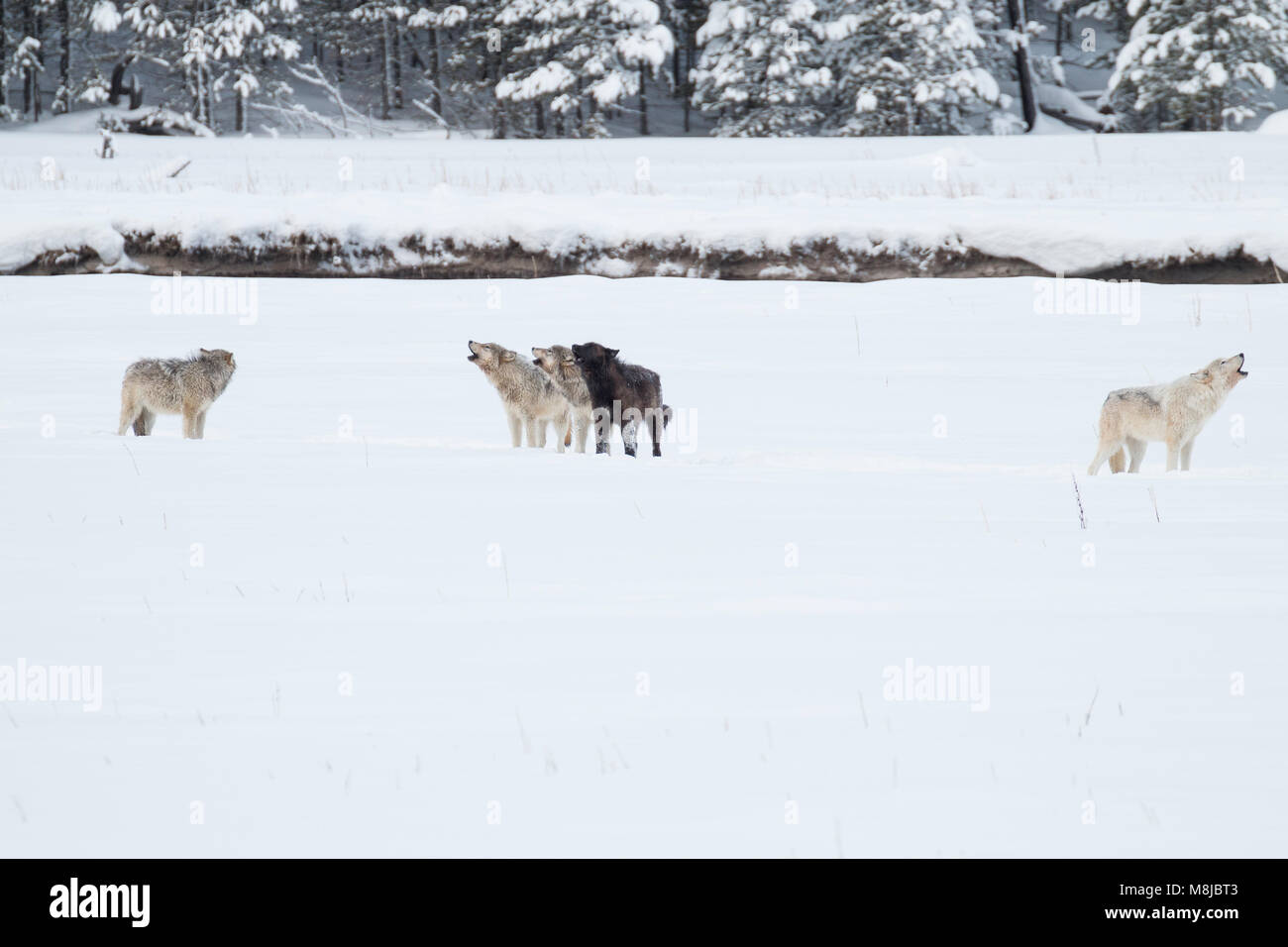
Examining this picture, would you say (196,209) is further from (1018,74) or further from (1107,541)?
(1018,74)

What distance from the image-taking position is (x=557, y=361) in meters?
8.20

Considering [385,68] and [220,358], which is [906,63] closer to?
[385,68]

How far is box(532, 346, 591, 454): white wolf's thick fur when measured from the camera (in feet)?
26.8

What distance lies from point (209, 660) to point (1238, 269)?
13211 mm

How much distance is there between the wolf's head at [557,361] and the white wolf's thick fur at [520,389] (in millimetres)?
358

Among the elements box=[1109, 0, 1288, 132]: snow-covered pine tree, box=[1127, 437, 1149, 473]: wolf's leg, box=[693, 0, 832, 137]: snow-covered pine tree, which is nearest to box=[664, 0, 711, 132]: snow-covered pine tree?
box=[693, 0, 832, 137]: snow-covered pine tree

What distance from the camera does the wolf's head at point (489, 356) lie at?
8555mm

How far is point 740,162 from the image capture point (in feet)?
76.9

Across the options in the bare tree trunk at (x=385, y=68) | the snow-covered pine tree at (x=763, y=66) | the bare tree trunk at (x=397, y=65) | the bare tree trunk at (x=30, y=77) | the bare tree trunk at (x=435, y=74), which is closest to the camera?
the snow-covered pine tree at (x=763, y=66)

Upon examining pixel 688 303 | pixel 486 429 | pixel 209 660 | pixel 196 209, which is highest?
pixel 196 209

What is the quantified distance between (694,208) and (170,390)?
8713mm

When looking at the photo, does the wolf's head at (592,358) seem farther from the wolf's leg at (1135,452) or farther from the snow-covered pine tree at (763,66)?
the snow-covered pine tree at (763,66)

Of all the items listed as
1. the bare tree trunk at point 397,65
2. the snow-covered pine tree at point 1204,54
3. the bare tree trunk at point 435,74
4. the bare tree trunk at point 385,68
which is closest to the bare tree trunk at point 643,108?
the bare tree trunk at point 435,74

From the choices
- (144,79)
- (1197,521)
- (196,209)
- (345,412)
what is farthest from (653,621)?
(144,79)
